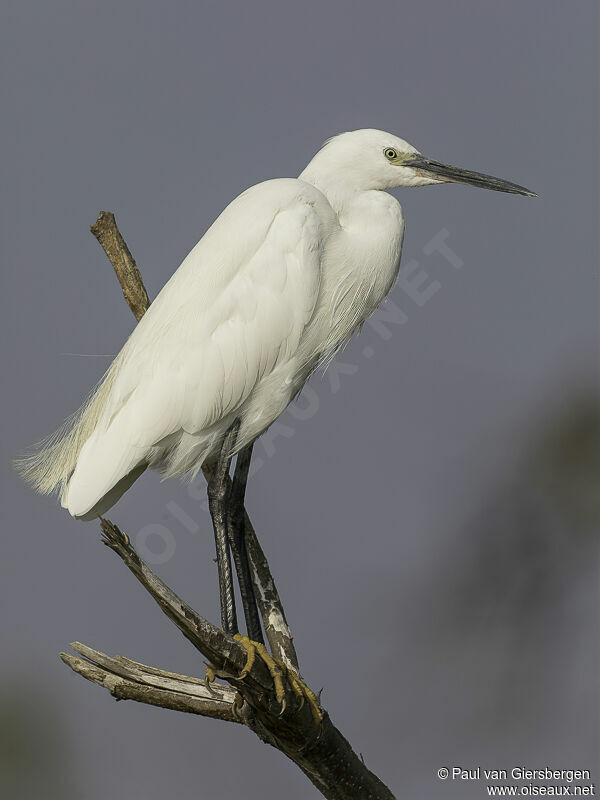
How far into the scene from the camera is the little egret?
277 centimetres

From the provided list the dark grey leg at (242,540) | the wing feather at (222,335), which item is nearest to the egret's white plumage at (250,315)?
the wing feather at (222,335)

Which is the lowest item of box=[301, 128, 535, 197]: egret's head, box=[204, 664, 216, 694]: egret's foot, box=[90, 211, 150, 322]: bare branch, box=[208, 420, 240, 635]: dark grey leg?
box=[204, 664, 216, 694]: egret's foot

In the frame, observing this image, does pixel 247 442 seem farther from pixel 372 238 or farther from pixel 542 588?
pixel 542 588

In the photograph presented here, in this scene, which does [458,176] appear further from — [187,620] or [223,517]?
[187,620]

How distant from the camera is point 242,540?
3.08 meters

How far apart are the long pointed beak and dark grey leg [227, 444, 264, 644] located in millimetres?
1105

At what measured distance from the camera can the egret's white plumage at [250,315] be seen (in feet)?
9.09

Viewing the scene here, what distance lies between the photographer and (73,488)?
274 centimetres

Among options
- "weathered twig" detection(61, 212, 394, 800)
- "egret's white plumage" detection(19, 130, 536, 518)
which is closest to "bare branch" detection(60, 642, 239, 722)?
"weathered twig" detection(61, 212, 394, 800)

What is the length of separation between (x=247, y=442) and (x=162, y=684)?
31.8 inches

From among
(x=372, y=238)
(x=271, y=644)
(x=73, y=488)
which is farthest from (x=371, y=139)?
(x=271, y=644)

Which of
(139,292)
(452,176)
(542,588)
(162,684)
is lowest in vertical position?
(542,588)

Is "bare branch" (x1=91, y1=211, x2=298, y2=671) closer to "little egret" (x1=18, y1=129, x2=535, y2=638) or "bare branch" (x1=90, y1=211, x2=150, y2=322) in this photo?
"bare branch" (x1=90, y1=211, x2=150, y2=322)

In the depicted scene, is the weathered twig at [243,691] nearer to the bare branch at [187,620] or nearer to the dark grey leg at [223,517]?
the bare branch at [187,620]
